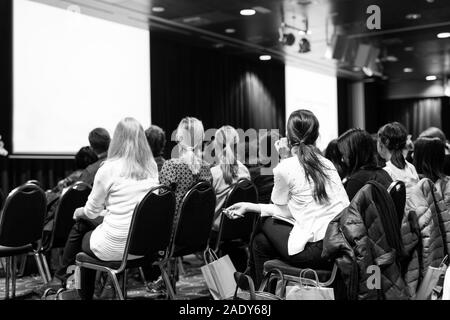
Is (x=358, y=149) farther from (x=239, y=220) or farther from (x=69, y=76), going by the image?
(x=69, y=76)

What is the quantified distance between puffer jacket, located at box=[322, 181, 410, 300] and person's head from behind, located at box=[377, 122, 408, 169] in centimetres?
114

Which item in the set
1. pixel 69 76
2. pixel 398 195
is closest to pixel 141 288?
pixel 398 195

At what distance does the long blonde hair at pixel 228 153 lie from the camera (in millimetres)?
4297

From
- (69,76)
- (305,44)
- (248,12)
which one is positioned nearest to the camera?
(69,76)

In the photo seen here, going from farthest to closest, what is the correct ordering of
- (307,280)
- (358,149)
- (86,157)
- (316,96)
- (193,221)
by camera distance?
(316,96)
(86,157)
(193,221)
(358,149)
(307,280)

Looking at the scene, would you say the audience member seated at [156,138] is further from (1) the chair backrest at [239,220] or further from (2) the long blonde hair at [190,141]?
(1) the chair backrest at [239,220]

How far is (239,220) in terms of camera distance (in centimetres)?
388

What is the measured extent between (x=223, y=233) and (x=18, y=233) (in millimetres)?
1382

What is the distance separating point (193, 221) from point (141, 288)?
1.42m

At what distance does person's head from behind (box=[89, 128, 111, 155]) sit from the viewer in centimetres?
438

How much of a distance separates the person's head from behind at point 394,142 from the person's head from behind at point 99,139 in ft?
7.31

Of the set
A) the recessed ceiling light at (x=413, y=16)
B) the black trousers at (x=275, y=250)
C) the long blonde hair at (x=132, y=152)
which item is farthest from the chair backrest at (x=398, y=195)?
the recessed ceiling light at (x=413, y=16)

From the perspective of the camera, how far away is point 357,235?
7.58 ft

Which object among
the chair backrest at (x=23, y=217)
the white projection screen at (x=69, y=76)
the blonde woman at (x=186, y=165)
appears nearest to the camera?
the chair backrest at (x=23, y=217)
